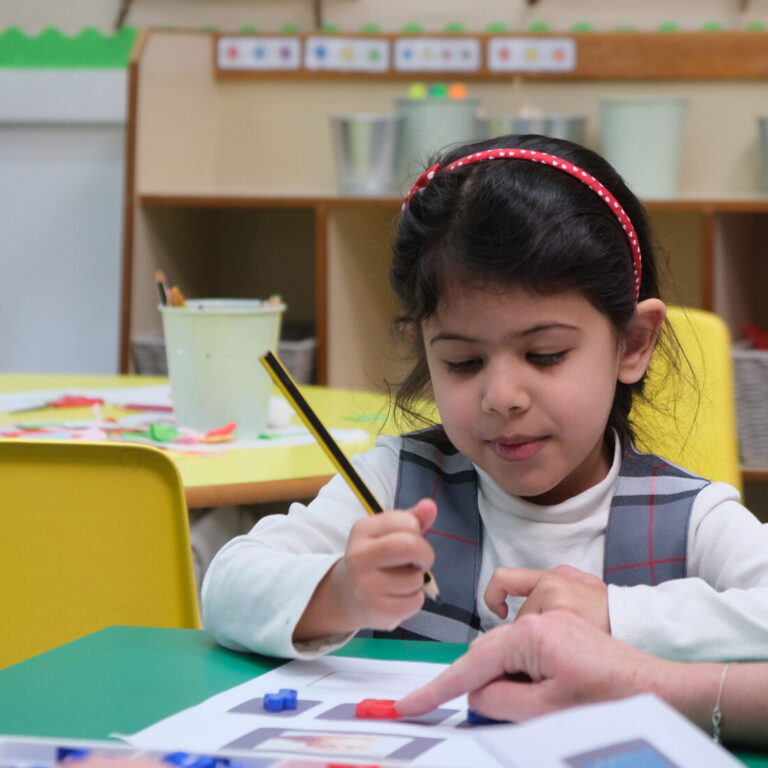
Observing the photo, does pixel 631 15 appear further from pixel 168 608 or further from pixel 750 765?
pixel 750 765

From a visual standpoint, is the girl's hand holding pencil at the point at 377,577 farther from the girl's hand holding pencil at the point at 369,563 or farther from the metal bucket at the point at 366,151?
the metal bucket at the point at 366,151

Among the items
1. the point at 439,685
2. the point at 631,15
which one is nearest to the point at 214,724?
the point at 439,685

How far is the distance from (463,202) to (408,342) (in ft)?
0.61

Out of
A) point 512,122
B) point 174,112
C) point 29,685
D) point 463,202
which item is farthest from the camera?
point 174,112

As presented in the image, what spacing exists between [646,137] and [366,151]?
577 millimetres

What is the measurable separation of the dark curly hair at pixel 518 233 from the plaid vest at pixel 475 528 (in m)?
0.11

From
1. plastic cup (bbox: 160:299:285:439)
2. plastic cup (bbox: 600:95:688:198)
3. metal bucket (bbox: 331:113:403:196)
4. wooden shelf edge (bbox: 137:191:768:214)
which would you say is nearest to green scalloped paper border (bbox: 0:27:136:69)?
wooden shelf edge (bbox: 137:191:768:214)

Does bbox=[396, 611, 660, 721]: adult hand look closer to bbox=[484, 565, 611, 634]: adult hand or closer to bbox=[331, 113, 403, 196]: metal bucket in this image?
bbox=[484, 565, 611, 634]: adult hand

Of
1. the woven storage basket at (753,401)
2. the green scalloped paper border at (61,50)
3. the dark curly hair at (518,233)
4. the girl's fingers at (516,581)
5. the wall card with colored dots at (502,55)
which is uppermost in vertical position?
the green scalloped paper border at (61,50)

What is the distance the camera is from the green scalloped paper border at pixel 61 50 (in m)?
3.25

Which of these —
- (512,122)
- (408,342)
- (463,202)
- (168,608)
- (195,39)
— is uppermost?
(195,39)

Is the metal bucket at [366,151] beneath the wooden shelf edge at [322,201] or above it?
above

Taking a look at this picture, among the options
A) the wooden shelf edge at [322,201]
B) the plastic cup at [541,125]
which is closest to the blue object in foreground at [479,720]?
the wooden shelf edge at [322,201]

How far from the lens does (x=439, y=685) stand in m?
0.63
